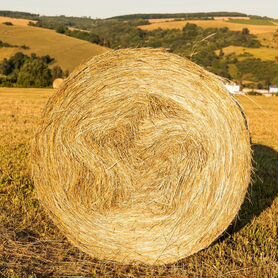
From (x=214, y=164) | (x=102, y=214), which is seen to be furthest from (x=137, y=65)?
(x=102, y=214)

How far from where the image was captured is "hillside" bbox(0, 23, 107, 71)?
55844 millimetres

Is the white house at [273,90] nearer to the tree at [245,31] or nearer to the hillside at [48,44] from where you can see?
the tree at [245,31]

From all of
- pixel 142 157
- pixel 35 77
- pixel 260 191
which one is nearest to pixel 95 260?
pixel 142 157

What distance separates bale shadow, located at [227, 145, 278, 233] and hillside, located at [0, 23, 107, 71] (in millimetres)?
44769

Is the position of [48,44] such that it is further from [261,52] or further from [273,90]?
[273,90]

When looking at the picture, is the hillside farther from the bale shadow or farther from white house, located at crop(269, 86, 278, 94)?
the bale shadow

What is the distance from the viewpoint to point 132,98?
15.2ft

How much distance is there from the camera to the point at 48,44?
6256cm

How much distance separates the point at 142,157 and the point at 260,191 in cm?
250

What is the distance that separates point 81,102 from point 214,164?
1.31 meters

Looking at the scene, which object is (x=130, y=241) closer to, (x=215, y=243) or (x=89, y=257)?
(x=89, y=257)

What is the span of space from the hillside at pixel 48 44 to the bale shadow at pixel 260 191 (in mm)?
44769

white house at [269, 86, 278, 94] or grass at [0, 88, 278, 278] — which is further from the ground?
grass at [0, 88, 278, 278]

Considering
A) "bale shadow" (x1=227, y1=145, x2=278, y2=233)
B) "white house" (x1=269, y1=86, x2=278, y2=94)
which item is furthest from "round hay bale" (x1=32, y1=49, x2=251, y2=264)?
"white house" (x1=269, y1=86, x2=278, y2=94)
